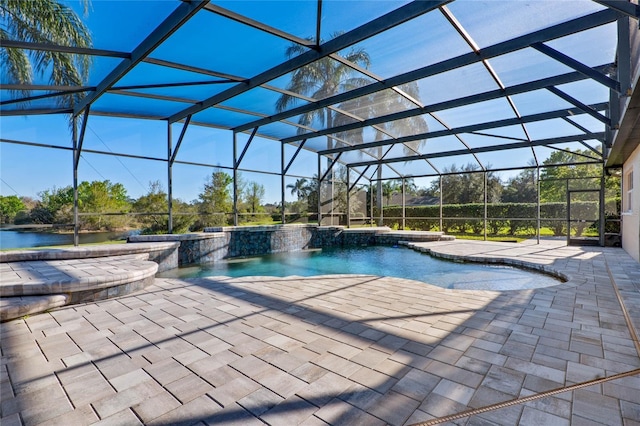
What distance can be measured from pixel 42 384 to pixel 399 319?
2.88m

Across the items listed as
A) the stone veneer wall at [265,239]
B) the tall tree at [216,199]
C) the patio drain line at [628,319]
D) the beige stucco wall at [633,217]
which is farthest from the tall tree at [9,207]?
the beige stucco wall at [633,217]

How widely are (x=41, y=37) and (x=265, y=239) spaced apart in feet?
23.7

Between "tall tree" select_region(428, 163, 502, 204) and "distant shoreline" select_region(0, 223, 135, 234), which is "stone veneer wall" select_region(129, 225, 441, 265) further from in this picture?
"tall tree" select_region(428, 163, 502, 204)

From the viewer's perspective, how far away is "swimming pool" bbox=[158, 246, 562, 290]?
5855 mm

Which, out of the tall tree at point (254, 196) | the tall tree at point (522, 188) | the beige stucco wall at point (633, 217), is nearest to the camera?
the beige stucco wall at point (633, 217)

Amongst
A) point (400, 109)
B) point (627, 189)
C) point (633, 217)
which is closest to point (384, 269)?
point (400, 109)

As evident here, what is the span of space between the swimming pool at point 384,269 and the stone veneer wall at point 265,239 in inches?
20.0

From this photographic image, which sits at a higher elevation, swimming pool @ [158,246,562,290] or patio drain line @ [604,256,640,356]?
patio drain line @ [604,256,640,356]

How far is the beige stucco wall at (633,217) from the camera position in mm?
6238

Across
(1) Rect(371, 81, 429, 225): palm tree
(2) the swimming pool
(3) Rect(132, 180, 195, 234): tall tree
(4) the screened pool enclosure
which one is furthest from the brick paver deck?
(3) Rect(132, 180, 195, 234): tall tree

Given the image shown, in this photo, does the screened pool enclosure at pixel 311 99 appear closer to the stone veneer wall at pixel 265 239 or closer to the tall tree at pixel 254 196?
the tall tree at pixel 254 196

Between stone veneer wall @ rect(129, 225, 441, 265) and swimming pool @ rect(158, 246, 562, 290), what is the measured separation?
0.51 metres

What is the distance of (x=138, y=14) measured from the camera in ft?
12.7

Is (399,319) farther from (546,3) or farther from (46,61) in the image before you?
(46,61)
